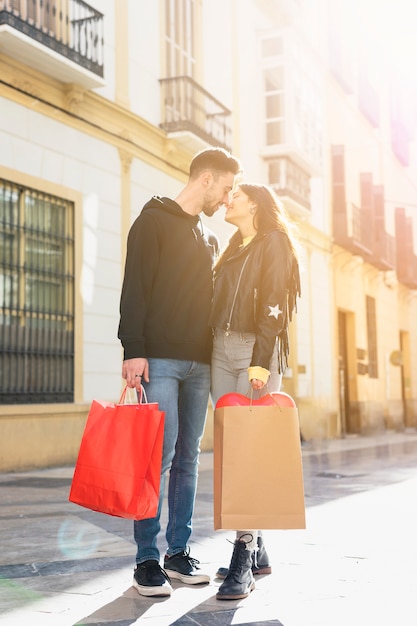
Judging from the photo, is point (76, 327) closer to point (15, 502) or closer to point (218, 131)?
point (15, 502)

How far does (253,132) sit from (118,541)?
12.5 meters

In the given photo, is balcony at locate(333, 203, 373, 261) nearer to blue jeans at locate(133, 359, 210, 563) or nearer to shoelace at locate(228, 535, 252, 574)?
blue jeans at locate(133, 359, 210, 563)

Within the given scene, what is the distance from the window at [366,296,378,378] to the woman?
1900cm

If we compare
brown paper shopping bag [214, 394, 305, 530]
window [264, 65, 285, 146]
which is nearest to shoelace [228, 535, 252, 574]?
brown paper shopping bag [214, 394, 305, 530]

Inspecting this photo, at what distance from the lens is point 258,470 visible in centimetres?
313

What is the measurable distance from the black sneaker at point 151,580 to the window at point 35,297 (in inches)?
228

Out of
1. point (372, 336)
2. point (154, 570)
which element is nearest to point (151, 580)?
point (154, 570)

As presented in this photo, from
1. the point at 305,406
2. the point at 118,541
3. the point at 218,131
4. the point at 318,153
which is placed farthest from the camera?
the point at 318,153

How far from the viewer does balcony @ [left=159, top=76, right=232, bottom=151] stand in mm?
12242

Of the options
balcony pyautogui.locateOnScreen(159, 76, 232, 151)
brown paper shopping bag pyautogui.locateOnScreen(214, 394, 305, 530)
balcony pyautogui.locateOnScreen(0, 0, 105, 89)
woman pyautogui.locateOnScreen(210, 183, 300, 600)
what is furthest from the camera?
balcony pyautogui.locateOnScreen(159, 76, 232, 151)

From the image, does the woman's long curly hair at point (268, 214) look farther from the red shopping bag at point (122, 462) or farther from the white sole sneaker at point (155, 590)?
the white sole sneaker at point (155, 590)

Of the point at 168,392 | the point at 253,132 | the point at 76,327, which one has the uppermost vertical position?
the point at 253,132

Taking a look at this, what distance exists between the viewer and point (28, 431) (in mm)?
9086

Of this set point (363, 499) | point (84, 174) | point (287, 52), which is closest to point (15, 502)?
point (363, 499)
